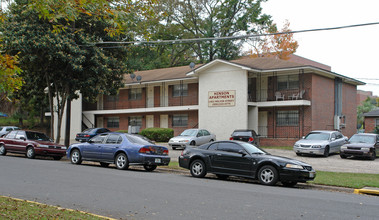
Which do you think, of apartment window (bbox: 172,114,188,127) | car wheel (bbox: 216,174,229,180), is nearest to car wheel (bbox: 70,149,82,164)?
car wheel (bbox: 216,174,229,180)

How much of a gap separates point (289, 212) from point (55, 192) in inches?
225

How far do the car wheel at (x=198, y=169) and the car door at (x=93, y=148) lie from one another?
14.4 ft

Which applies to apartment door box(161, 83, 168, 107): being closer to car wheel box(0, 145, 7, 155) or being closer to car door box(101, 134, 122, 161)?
car wheel box(0, 145, 7, 155)

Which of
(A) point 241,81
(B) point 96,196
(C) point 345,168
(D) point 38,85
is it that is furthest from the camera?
(A) point 241,81

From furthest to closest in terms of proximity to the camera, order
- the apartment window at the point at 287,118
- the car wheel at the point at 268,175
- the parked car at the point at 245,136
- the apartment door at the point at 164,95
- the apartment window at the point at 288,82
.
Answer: the apartment door at the point at 164,95 < the apartment window at the point at 288,82 < the apartment window at the point at 287,118 < the parked car at the point at 245,136 < the car wheel at the point at 268,175

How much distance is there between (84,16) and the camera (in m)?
21.7

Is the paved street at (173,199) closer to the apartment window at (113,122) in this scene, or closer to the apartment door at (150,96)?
the apartment door at (150,96)

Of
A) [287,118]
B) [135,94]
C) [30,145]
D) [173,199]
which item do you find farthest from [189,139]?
[173,199]

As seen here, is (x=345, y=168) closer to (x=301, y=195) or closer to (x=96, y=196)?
(x=301, y=195)

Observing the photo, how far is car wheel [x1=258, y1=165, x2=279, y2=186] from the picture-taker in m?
12.5

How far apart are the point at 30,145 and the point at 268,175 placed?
1310cm

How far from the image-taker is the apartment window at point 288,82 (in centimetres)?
3038

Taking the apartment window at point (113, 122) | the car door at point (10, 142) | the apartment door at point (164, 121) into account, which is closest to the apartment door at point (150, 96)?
the apartment door at point (164, 121)

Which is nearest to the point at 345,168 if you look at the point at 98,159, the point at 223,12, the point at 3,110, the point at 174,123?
the point at 98,159
